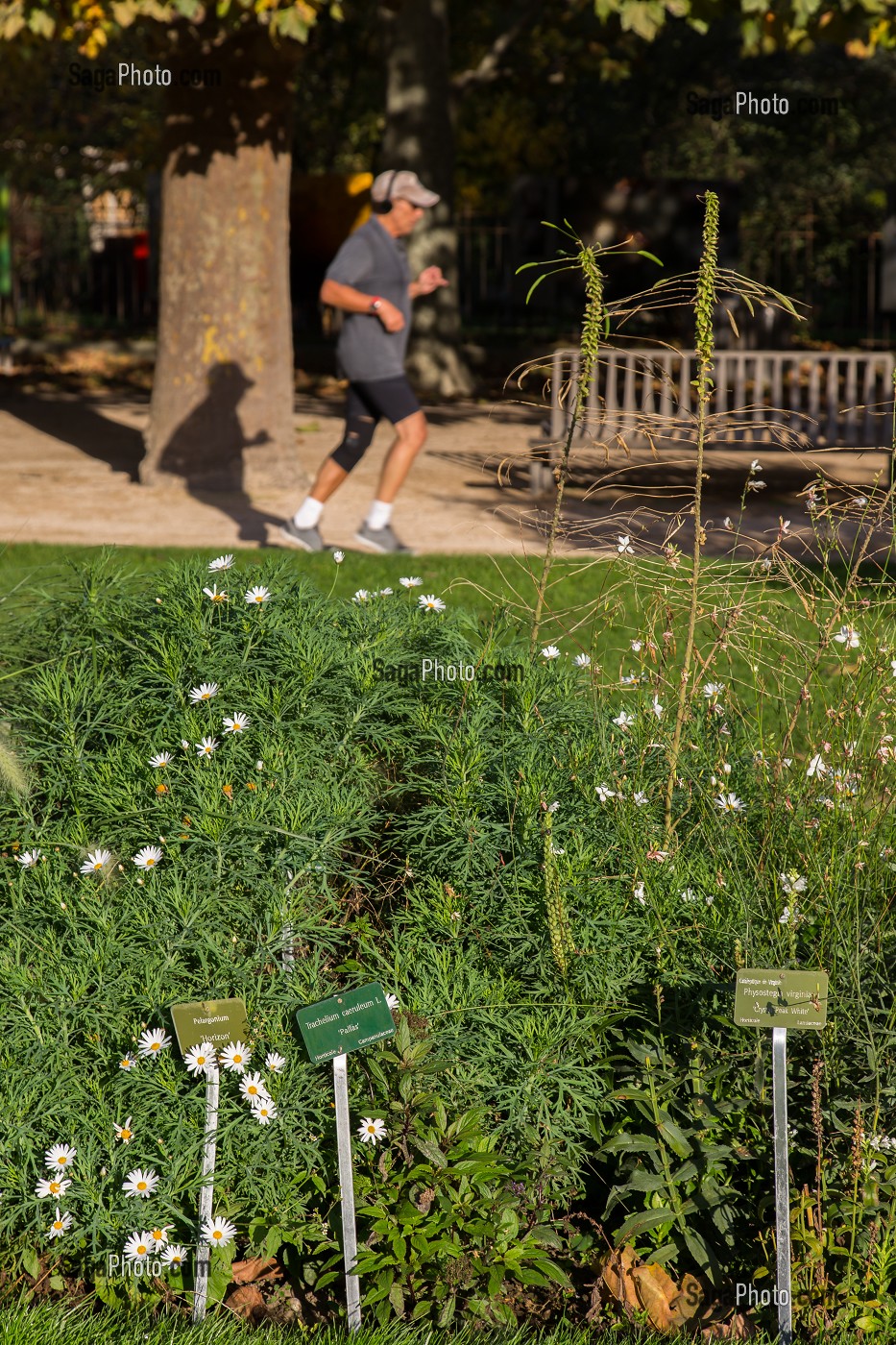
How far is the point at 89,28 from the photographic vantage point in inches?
380

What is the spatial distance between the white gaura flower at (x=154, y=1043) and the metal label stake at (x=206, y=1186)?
0.43 ft

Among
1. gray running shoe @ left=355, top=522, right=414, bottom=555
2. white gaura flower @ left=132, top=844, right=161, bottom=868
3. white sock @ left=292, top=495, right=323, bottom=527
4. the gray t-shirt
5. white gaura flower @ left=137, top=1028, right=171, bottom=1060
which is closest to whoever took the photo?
white gaura flower @ left=137, top=1028, right=171, bottom=1060

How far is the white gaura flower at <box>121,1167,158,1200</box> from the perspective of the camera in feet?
8.93

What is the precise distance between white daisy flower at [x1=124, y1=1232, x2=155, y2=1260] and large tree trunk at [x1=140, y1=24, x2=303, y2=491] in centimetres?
819

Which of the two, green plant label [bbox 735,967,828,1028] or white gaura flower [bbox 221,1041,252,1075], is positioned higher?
green plant label [bbox 735,967,828,1028]

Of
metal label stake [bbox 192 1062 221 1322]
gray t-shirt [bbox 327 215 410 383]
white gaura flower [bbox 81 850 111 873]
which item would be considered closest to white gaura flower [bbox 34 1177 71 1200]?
metal label stake [bbox 192 1062 221 1322]

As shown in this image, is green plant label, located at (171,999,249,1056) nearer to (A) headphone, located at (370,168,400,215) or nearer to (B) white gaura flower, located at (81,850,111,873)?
(B) white gaura flower, located at (81,850,111,873)

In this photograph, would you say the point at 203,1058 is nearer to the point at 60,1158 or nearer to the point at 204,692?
the point at 60,1158

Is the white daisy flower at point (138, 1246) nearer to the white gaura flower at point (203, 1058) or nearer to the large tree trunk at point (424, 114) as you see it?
the white gaura flower at point (203, 1058)

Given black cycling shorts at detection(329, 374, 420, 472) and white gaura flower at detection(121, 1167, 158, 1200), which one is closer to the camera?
white gaura flower at detection(121, 1167, 158, 1200)

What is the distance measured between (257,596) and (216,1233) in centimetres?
160

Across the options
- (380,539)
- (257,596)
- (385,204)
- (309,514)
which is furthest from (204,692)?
(385,204)

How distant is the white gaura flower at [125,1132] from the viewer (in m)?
2.78

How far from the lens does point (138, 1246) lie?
270cm
